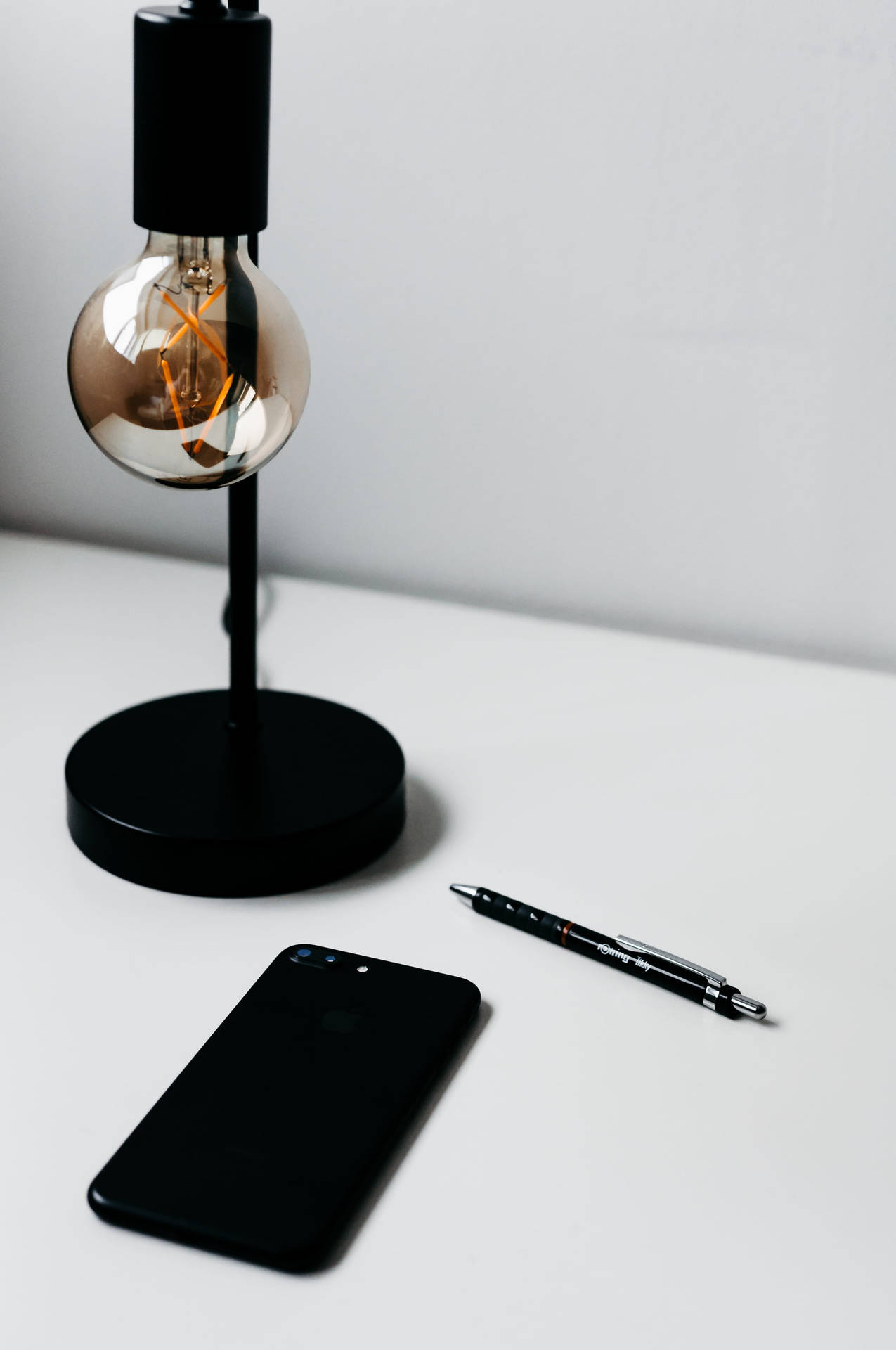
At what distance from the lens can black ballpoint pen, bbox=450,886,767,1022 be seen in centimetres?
58

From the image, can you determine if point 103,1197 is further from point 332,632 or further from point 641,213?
point 641,213

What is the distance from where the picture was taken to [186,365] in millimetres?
538

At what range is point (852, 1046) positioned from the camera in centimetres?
57

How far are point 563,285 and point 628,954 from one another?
1.55 ft

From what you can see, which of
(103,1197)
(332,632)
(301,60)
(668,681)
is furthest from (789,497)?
(103,1197)

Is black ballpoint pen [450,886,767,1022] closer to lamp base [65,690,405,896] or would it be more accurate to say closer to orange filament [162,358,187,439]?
lamp base [65,690,405,896]

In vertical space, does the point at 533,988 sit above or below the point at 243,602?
below

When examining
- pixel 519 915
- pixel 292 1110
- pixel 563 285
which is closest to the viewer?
pixel 292 1110

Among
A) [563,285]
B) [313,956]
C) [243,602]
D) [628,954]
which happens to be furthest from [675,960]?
[563,285]

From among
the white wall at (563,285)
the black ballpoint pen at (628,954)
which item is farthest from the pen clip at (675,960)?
the white wall at (563,285)

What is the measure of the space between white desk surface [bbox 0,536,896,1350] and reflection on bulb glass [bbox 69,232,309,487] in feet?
0.72

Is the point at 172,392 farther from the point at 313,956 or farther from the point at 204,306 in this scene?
the point at 313,956

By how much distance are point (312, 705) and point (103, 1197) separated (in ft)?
1.17

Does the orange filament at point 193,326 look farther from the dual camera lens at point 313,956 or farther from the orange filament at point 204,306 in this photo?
the dual camera lens at point 313,956
